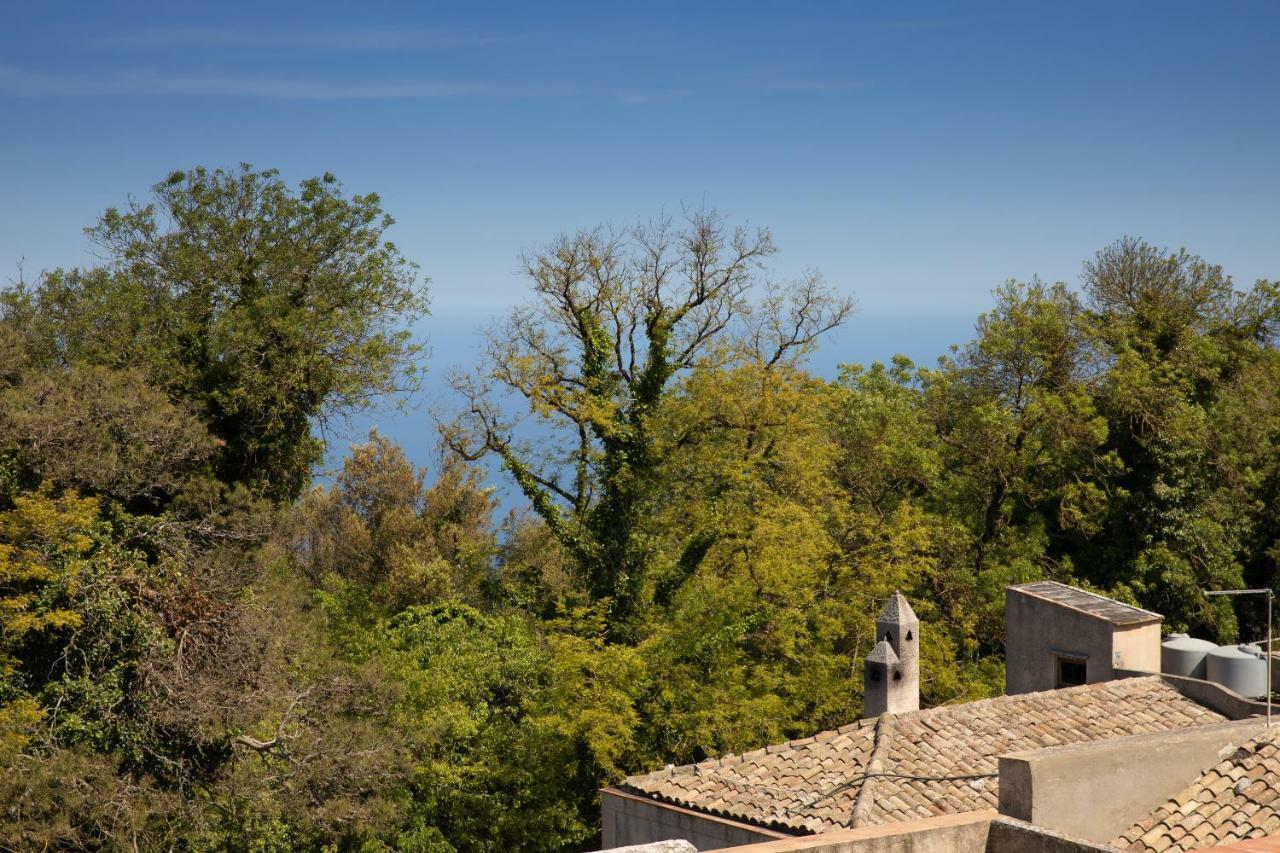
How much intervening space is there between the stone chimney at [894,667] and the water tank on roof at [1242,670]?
13.4ft

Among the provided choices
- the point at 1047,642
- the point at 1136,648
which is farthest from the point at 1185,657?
the point at 1047,642

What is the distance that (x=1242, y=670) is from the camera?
711 inches

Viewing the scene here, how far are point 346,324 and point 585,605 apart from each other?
851 cm

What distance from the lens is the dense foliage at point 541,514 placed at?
783 inches

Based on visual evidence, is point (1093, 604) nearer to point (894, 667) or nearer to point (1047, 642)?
point (1047, 642)

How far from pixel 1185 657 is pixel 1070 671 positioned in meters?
1.94

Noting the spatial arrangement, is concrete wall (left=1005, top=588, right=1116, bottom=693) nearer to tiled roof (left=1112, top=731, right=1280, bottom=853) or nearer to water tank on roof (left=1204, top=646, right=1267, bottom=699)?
water tank on roof (left=1204, top=646, right=1267, bottom=699)

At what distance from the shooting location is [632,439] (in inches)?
1267

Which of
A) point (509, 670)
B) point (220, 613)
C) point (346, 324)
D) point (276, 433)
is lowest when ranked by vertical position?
point (509, 670)

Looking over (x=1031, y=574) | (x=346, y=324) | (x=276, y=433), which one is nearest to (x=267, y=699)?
(x=276, y=433)

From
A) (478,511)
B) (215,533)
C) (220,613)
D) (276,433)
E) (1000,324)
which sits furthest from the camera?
(478,511)

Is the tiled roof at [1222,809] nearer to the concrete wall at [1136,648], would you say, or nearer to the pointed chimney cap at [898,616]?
the pointed chimney cap at [898,616]

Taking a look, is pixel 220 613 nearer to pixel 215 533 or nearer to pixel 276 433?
pixel 215 533

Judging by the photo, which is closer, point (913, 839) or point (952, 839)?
point (913, 839)
